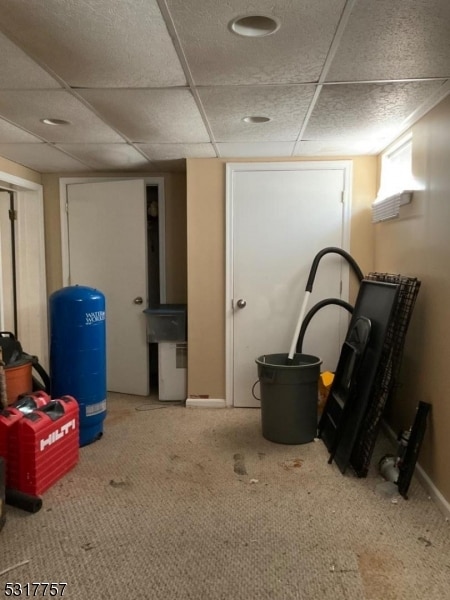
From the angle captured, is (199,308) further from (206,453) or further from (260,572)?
(260,572)

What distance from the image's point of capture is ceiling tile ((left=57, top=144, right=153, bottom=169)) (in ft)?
11.1

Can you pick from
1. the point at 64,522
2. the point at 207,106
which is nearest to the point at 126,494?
the point at 64,522

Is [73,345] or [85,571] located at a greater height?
[73,345]

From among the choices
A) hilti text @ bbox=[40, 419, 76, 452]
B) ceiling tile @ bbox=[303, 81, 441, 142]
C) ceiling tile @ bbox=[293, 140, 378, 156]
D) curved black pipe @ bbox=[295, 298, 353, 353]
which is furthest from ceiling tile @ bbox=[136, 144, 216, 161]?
hilti text @ bbox=[40, 419, 76, 452]

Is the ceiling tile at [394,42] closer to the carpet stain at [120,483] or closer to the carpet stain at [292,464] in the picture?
the carpet stain at [292,464]

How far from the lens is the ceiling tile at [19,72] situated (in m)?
1.78

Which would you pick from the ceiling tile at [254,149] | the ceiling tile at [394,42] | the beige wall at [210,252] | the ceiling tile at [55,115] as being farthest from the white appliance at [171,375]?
the ceiling tile at [394,42]

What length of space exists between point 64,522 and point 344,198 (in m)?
3.01

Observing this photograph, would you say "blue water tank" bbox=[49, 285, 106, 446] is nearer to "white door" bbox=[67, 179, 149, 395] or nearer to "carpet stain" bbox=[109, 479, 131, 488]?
"carpet stain" bbox=[109, 479, 131, 488]

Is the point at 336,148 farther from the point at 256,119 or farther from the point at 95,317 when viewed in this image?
the point at 95,317

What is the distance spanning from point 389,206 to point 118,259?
8.10 ft

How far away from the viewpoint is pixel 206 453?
2.98 metres

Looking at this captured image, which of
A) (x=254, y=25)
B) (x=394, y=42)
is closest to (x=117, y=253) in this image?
(x=254, y=25)

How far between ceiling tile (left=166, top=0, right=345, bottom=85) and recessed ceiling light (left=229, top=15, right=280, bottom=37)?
2 cm
